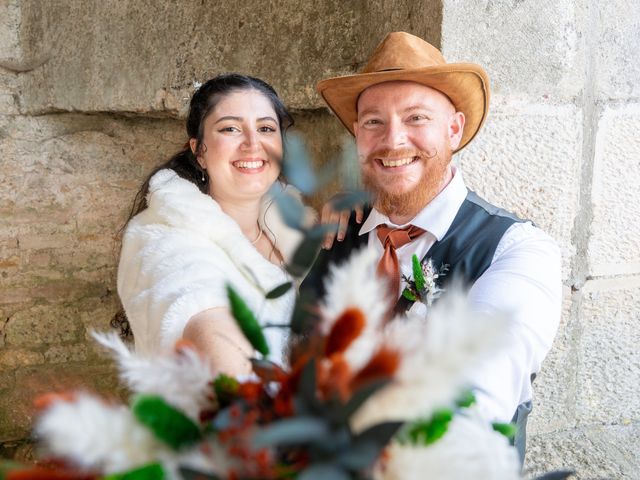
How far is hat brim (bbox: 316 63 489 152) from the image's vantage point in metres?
1.65

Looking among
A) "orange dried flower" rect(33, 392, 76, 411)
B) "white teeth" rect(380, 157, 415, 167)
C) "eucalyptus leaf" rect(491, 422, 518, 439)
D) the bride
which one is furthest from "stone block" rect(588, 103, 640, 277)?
"orange dried flower" rect(33, 392, 76, 411)

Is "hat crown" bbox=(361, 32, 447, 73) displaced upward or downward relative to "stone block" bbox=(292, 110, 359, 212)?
upward

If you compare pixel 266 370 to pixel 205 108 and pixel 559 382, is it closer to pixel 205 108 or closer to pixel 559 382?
pixel 205 108

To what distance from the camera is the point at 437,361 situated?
40 centimetres

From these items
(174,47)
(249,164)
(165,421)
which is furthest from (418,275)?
(174,47)

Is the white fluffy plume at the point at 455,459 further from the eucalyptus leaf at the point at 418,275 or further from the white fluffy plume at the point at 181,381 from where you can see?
the eucalyptus leaf at the point at 418,275

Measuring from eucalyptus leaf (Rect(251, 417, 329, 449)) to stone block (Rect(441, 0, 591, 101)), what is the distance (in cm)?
163

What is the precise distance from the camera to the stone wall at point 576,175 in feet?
6.27

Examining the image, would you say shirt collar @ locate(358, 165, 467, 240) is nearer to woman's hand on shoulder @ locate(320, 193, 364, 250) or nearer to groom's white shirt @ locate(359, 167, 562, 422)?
groom's white shirt @ locate(359, 167, 562, 422)

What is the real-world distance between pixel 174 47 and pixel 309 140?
2.34 ft

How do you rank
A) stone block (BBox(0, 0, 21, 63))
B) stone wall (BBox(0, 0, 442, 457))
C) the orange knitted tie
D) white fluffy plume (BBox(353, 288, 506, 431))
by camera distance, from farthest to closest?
stone block (BBox(0, 0, 21, 63)) → stone wall (BBox(0, 0, 442, 457)) → the orange knitted tie → white fluffy plume (BBox(353, 288, 506, 431))

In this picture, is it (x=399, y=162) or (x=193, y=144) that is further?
(x=193, y=144)

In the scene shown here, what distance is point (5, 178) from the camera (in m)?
2.99

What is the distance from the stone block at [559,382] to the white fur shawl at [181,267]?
884 millimetres
